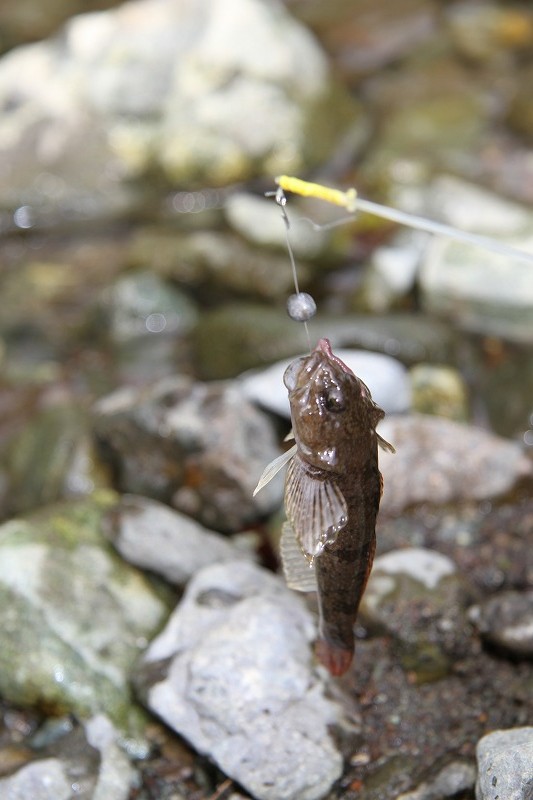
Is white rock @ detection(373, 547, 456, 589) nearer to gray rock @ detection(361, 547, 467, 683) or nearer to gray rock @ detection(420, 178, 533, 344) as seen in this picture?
gray rock @ detection(361, 547, 467, 683)

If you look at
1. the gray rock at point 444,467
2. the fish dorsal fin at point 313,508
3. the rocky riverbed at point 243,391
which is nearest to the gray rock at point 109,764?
the rocky riverbed at point 243,391

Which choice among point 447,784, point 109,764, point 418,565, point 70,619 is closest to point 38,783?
point 109,764

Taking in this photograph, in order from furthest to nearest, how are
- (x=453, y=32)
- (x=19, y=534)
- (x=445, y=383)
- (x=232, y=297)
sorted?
(x=453, y=32), (x=232, y=297), (x=445, y=383), (x=19, y=534)

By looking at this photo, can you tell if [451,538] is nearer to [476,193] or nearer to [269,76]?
[476,193]

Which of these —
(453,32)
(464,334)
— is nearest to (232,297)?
A: (464,334)

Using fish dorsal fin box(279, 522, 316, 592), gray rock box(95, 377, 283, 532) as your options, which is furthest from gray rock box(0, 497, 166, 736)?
fish dorsal fin box(279, 522, 316, 592)

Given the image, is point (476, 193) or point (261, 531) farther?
point (476, 193)

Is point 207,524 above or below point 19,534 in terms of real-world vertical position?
below

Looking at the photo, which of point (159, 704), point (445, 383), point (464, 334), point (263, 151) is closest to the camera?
point (159, 704)
